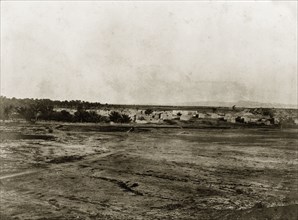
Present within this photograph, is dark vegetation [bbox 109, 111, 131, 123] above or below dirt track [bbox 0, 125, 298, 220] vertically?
above

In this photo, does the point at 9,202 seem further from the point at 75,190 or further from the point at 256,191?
the point at 256,191

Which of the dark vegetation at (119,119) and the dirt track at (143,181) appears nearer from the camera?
the dirt track at (143,181)

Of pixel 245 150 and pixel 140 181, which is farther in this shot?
pixel 245 150

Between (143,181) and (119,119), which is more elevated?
(119,119)

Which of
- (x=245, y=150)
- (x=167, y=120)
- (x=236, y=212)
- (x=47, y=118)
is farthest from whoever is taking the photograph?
(x=167, y=120)

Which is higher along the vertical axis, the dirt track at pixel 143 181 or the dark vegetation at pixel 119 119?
the dark vegetation at pixel 119 119

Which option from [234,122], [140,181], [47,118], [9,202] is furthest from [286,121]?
[9,202]

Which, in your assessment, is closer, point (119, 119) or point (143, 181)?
point (143, 181)

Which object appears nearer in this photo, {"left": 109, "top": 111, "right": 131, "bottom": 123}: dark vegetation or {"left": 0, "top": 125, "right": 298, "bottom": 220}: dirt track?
{"left": 0, "top": 125, "right": 298, "bottom": 220}: dirt track
